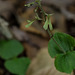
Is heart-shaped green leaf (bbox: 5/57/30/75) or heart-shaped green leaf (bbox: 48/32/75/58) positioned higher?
heart-shaped green leaf (bbox: 48/32/75/58)

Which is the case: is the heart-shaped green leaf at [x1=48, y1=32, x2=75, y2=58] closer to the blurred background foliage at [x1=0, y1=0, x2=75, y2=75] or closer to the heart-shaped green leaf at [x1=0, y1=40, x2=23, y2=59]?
the blurred background foliage at [x1=0, y1=0, x2=75, y2=75]

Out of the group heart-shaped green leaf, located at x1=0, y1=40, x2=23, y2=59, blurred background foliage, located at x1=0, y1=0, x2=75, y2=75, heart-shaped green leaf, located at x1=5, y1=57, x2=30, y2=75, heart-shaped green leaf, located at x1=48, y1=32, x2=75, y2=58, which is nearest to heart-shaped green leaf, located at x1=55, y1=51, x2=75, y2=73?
heart-shaped green leaf, located at x1=48, y1=32, x2=75, y2=58

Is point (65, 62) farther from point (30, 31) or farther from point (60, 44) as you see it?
point (30, 31)

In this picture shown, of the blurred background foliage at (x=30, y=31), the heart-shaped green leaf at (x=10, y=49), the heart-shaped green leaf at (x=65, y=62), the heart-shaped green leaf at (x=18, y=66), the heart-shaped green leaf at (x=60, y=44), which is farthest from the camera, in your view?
the heart-shaped green leaf at (x=10, y=49)

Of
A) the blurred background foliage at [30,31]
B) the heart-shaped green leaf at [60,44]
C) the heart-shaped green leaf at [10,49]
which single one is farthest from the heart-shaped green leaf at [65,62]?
the heart-shaped green leaf at [10,49]

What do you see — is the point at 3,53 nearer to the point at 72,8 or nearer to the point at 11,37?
the point at 11,37

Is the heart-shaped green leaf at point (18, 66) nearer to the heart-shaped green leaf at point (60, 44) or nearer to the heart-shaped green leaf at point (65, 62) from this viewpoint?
the heart-shaped green leaf at point (60, 44)

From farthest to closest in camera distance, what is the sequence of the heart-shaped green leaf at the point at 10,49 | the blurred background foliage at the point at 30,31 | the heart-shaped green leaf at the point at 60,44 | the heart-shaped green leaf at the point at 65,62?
the heart-shaped green leaf at the point at 10,49 → the blurred background foliage at the point at 30,31 → the heart-shaped green leaf at the point at 60,44 → the heart-shaped green leaf at the point at 65,62
